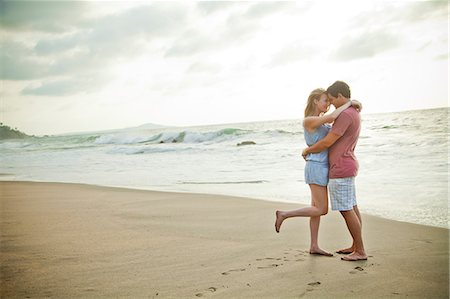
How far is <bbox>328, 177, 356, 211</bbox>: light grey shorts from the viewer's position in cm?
416

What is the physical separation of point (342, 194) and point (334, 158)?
14.6 inches

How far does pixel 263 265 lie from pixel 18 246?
8.70 feet

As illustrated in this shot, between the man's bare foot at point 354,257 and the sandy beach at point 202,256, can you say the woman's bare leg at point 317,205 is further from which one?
the man's bare foot at point 354,257

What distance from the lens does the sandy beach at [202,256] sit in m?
3.27

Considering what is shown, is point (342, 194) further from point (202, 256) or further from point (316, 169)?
point (202, 256)

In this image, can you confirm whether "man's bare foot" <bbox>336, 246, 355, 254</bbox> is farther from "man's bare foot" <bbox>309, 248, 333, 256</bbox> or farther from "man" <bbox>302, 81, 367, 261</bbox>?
"man's bare foot" <bbox>309, 248, 333, 256</bbox>

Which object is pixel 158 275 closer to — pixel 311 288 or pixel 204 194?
pixel 311 288

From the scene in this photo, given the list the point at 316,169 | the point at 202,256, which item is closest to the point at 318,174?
the point at 316,169

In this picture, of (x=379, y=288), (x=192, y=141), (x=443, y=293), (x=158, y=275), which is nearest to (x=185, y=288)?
(x=158, y=275)

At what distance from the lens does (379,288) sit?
10.8 feet

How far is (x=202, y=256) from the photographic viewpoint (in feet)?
13.5

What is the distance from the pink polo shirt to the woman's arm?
4cm

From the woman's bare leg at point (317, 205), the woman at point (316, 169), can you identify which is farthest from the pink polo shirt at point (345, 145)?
the woman's bare leg at point (317, 205)

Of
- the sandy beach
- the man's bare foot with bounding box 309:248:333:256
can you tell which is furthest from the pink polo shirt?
the sandy beach
